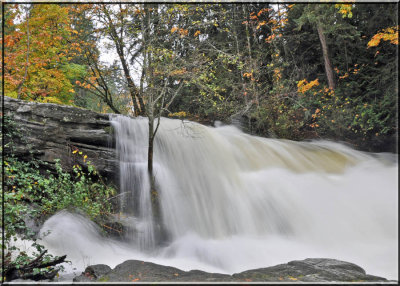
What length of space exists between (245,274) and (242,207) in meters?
2.79

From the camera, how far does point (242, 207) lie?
5.80m

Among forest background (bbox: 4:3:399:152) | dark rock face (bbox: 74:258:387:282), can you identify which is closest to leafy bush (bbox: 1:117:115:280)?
dark rock face (bbox: 74:258:387:282)

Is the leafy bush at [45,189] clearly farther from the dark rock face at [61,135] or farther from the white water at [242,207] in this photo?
the white water at [242,207]

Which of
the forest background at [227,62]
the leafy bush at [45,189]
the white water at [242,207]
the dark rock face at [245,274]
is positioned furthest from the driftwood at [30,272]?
the forest background at [227,62]

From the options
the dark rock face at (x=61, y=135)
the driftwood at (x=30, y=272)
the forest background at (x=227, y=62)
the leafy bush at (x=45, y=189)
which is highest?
the forest background at (x=227, y=62)

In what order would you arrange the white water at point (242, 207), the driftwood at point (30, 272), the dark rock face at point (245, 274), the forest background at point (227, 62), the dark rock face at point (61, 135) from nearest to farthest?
the dark rock face at point (245, 274), the driftwood at point (30, 272), the white water at point (242, 207), the dark rock face at point (61, 135), the forest background at point (227, 62)

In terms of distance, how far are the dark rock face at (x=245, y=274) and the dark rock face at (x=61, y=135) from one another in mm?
3002

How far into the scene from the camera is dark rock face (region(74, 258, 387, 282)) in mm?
2643

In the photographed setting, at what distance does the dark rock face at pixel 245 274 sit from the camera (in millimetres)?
2643

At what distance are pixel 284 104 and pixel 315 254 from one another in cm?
713

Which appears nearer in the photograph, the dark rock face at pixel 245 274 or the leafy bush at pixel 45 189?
the dark rock face at pixel 245 274

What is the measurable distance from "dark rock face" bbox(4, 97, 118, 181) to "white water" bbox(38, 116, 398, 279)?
405mm

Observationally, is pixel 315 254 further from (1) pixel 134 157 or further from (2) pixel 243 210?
(1) pixel 134 157

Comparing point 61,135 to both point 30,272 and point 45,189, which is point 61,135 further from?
point 30,272
